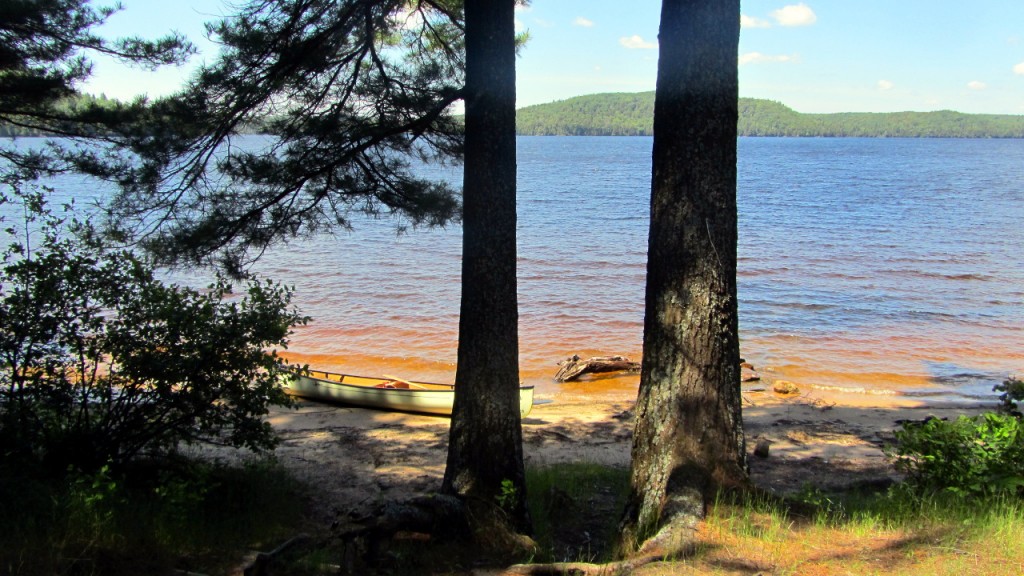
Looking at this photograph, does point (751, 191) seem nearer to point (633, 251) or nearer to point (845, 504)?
point (633, 251)

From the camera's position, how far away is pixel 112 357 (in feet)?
17.1

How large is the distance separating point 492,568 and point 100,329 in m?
3.18

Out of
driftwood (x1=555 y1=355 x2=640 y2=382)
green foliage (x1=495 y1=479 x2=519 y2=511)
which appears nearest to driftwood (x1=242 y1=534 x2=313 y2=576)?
green foliage (x1=495 y1=479 x2=519 y2=511)

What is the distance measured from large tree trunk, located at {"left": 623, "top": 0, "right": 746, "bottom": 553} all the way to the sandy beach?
71.8 inches

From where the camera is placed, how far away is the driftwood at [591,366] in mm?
13656

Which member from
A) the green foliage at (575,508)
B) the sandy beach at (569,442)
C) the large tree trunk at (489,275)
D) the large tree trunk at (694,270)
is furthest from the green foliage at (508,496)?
the sandy beach at (569,442)

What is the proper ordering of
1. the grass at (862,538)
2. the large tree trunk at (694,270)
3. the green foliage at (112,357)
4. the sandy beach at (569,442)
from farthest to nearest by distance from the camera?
1. the sandy beach at (569,442)
2. the green foliage at (112,357)
3. the large tree trunk at (694,270)
4. the grass at (862,538)

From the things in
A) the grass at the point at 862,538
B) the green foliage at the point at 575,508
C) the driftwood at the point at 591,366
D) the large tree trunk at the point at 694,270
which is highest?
the large tree trunk at the point at 694,270

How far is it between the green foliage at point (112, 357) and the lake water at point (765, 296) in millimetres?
2480

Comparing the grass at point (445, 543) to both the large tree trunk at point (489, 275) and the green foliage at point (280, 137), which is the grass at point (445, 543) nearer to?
the large tree trunk at point (489, 275)

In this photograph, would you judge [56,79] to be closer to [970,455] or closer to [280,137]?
[280,137]

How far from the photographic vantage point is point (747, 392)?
498 inches

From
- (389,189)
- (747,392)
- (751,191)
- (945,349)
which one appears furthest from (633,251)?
(751,191)

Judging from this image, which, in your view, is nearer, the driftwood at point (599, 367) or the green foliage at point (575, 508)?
the green foliage at point (575, 508)
